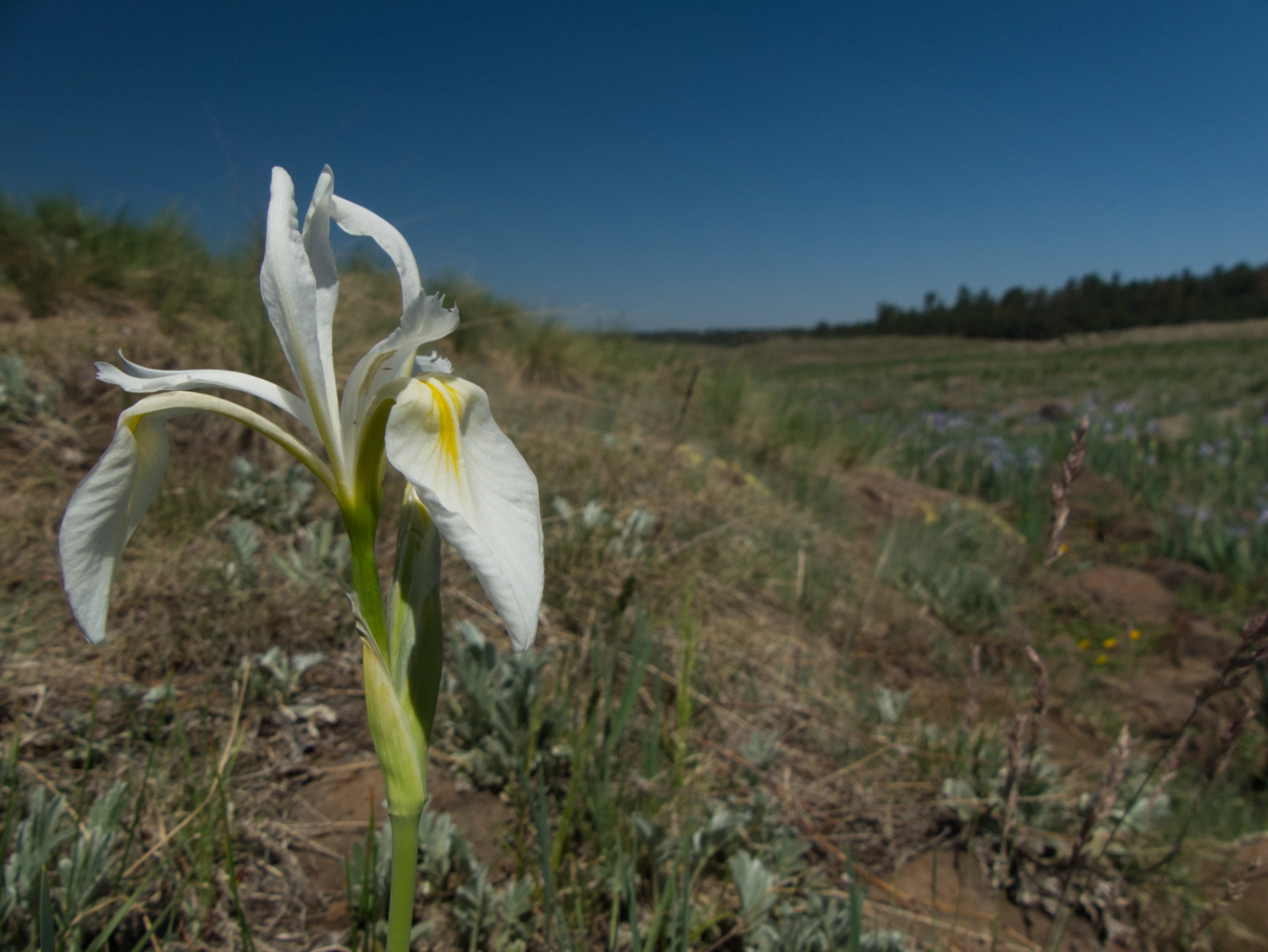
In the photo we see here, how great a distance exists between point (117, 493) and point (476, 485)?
401mm

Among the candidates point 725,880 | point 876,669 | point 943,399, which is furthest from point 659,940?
point 943,399

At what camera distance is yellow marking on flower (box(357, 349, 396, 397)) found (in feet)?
2.68

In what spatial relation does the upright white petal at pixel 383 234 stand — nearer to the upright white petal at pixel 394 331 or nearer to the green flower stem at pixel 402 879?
the upright white petal at pixel 394 331

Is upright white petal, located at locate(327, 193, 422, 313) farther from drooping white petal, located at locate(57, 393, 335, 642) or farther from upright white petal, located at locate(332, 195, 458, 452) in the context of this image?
drooping white petal, located at locate(57, 393, 335, 642)

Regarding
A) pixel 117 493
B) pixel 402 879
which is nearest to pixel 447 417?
pixel 117 493

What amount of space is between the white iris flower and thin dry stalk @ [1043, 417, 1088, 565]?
1.14 m

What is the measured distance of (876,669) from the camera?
337 cm

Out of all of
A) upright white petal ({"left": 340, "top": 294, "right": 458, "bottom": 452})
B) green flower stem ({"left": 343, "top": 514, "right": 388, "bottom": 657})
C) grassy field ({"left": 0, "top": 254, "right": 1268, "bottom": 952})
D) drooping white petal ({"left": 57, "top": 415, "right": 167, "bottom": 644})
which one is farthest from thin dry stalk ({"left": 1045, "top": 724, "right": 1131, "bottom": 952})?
drooping white petal ({"left": 57, "top": 415, "right": 167, "bottom": 644})

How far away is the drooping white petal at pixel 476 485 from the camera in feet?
1.98

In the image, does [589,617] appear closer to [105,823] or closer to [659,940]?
[659,940]

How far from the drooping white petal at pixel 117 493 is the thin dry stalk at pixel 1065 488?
132 cm

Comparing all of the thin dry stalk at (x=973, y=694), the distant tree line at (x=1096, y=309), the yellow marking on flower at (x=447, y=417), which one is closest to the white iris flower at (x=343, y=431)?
the yellow marking on flower at (x=447, y=417)

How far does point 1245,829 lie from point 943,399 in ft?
53.7

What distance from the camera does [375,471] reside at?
0.81 meters
